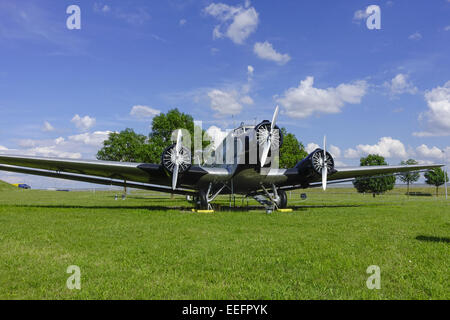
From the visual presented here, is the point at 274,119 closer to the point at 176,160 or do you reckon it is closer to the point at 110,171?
the point at 176,160

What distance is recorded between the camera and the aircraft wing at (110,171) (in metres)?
15.1

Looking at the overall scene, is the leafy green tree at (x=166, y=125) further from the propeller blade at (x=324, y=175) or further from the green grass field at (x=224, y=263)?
the green grass field at (x=224, y=263)

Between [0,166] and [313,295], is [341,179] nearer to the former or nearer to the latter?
[313,295]

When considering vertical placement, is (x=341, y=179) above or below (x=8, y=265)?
above

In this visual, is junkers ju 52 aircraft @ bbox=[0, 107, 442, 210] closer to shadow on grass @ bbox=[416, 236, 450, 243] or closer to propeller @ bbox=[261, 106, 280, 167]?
propeller @ bbox=[261, 106, 280, 167]

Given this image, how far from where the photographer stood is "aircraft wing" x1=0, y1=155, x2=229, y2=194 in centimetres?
1510

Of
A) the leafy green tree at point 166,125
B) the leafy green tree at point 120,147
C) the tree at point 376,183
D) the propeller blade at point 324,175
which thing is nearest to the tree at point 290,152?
the tree at point 376,183

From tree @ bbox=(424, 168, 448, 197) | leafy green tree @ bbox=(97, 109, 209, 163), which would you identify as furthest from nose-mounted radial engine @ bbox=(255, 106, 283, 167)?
tree @ bbox=(424, 168, 448, 197)

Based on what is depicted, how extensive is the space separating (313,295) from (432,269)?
261cm

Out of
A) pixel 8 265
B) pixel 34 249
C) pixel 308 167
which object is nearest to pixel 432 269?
pixel 8 265

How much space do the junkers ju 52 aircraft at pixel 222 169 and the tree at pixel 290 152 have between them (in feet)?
103

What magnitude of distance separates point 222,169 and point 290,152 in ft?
130

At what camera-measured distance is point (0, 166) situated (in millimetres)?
15852

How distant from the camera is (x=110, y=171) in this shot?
16.6 meters
